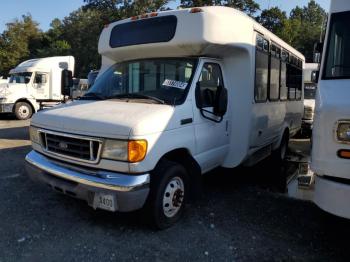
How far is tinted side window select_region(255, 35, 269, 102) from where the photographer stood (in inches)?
248

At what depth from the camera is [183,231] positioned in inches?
182

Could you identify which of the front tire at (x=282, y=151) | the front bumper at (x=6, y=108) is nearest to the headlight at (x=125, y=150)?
the front tire at (x=282, y=151)

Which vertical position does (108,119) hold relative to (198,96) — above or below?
below

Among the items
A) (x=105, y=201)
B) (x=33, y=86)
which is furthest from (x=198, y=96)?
(x=33, y=86)

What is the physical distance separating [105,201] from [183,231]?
3.61ft

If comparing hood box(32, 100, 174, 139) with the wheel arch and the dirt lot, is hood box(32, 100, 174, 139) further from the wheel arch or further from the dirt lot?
the dirt lot

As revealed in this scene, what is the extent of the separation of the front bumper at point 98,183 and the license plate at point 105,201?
0.13 feet

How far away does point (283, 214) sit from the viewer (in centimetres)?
527

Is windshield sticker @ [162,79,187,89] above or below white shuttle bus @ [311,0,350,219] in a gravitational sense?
above

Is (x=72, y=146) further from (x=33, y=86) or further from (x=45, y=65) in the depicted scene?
(x=45, y=65)

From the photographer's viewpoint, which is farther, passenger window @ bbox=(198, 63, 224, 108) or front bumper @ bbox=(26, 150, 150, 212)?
passenger window @ bbox=(198, 63, 224, 108)

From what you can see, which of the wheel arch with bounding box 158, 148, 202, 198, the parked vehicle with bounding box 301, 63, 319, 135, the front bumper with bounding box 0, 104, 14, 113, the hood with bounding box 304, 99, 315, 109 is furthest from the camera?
the front bumper with bounding box 0, 104, 14, 113

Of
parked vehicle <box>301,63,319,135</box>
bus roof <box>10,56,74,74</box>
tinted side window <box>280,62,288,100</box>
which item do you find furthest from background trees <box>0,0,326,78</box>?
tinted side window <box>280,62,288,100</box>

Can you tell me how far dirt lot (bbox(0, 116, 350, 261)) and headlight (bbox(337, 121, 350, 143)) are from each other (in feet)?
4.63
